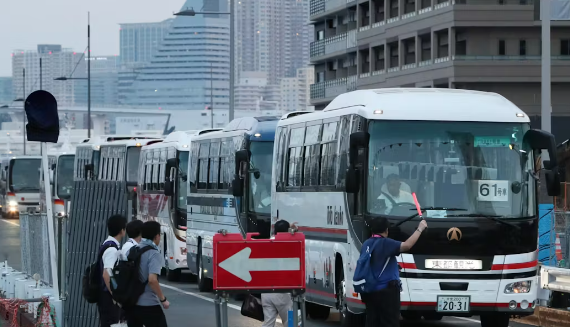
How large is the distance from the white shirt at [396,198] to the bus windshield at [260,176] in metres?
6.68

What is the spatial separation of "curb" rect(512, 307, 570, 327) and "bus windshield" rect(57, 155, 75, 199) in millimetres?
39277

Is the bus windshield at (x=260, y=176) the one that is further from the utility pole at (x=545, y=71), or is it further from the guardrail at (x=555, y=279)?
the guardrail at (x=555, y=279)

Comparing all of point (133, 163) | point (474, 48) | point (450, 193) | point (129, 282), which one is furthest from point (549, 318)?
point (474, 48)

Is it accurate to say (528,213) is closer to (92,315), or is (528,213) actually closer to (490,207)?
(490,207)

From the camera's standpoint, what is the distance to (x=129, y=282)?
32.3 feet

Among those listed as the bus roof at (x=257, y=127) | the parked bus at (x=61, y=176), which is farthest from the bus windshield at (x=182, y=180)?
the parked bus at (x=61, y=176)

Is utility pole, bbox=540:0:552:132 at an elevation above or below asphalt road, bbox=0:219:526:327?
above

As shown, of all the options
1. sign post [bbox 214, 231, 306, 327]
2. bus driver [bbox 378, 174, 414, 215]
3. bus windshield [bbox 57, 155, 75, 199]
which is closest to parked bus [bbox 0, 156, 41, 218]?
bus windshield [bbox 57, 155, 75, 199]

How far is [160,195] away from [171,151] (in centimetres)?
109

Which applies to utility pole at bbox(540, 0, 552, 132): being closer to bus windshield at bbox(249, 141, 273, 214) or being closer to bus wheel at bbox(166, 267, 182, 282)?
bus windshield at bbox(249, 141, 273, 214)

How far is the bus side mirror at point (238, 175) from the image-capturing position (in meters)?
20.9

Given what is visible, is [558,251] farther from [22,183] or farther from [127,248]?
[22,183]

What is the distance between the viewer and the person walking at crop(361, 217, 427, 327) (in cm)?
1096

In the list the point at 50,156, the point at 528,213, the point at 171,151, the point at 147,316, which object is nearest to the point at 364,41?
the point at 50,156
